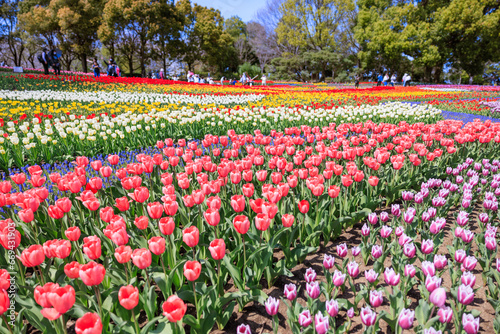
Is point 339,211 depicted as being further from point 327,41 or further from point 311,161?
point 327,41

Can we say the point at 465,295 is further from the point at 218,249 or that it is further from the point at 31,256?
the point at 31,256

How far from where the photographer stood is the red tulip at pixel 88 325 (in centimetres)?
122

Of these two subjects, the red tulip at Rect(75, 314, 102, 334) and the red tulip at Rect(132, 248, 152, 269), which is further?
the red tulip at Rect(132, 248, 152, 269)

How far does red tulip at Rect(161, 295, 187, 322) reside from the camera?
4.39 feet

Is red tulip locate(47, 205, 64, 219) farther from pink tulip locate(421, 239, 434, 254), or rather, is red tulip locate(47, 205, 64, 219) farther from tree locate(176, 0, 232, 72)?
tree locate(176, 0, 232, 72)

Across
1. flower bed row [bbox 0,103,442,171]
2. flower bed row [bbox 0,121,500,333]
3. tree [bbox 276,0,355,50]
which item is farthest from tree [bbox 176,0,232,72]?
flower bed row [bbox 0,121,500,333]

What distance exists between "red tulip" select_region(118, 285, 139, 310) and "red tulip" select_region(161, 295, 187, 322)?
171mm

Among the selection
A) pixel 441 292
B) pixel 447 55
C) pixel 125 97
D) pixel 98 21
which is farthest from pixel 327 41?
pixel 441 292

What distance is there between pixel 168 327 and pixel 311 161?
2.37m

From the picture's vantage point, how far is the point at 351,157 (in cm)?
373

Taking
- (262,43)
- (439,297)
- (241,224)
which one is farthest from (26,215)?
(262,43)

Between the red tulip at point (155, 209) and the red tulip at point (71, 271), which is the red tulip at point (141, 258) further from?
the red tulip at point (155, 209)

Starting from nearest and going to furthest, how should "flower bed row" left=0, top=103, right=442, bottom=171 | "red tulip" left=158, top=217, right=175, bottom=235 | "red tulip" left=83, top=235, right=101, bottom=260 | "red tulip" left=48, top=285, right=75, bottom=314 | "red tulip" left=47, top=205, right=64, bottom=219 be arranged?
"red tulip" left=48, top=285, right=75, bottom=314, "red tulip" left=83, top=235, right=101, bottom=260, "red tulip" left=158, top=217, right=175, bottom=235, "red tulip" left=47, top=205, right=64, bottom=219, "flower bed row" left=0, top=103, right=442, bottom=171

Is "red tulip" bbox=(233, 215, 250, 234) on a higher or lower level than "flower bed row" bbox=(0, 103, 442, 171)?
lower
